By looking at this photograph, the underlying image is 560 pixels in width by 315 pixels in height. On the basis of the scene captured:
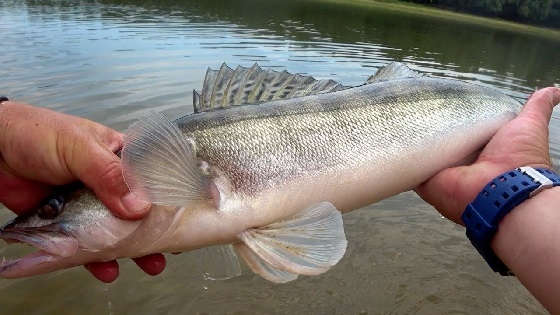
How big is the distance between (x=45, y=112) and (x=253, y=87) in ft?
3.94

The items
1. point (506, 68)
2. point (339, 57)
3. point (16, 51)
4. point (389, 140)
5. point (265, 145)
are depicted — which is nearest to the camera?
point (265, 145)

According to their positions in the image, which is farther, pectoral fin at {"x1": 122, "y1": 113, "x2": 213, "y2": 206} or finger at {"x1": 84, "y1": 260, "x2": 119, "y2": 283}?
finger at {"x1": 84, "y1": 260, "x2": 119, "y2": 283}

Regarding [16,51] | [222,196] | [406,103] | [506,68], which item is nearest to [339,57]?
[506,68]

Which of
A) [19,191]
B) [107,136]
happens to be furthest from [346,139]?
[19,191]

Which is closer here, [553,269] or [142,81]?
[553,269]

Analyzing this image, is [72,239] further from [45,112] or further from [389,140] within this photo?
[389,140]

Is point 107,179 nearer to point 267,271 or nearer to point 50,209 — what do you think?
point 50,209

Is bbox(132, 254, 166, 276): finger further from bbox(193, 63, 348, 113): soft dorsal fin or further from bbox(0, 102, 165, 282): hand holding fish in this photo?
bbox(193, 63, 348, 113): soft dorsal fin

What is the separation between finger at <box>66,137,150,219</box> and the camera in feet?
6.78

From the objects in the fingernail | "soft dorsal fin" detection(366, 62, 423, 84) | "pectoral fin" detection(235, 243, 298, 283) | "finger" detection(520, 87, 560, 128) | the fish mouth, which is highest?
"soft dorsal fin" detection(366, 62, 423, 84)

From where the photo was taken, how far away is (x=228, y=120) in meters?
2.44

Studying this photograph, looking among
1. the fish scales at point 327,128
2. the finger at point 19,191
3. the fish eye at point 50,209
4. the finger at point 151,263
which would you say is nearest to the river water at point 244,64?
the finger at point 151,263

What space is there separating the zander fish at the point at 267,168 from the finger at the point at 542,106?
0.28m

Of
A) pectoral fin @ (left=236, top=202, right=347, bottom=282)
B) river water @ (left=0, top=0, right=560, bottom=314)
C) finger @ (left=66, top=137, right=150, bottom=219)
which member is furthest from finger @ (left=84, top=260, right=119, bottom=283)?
river water @ (left=0, top=0, right=560, bottom=314)
